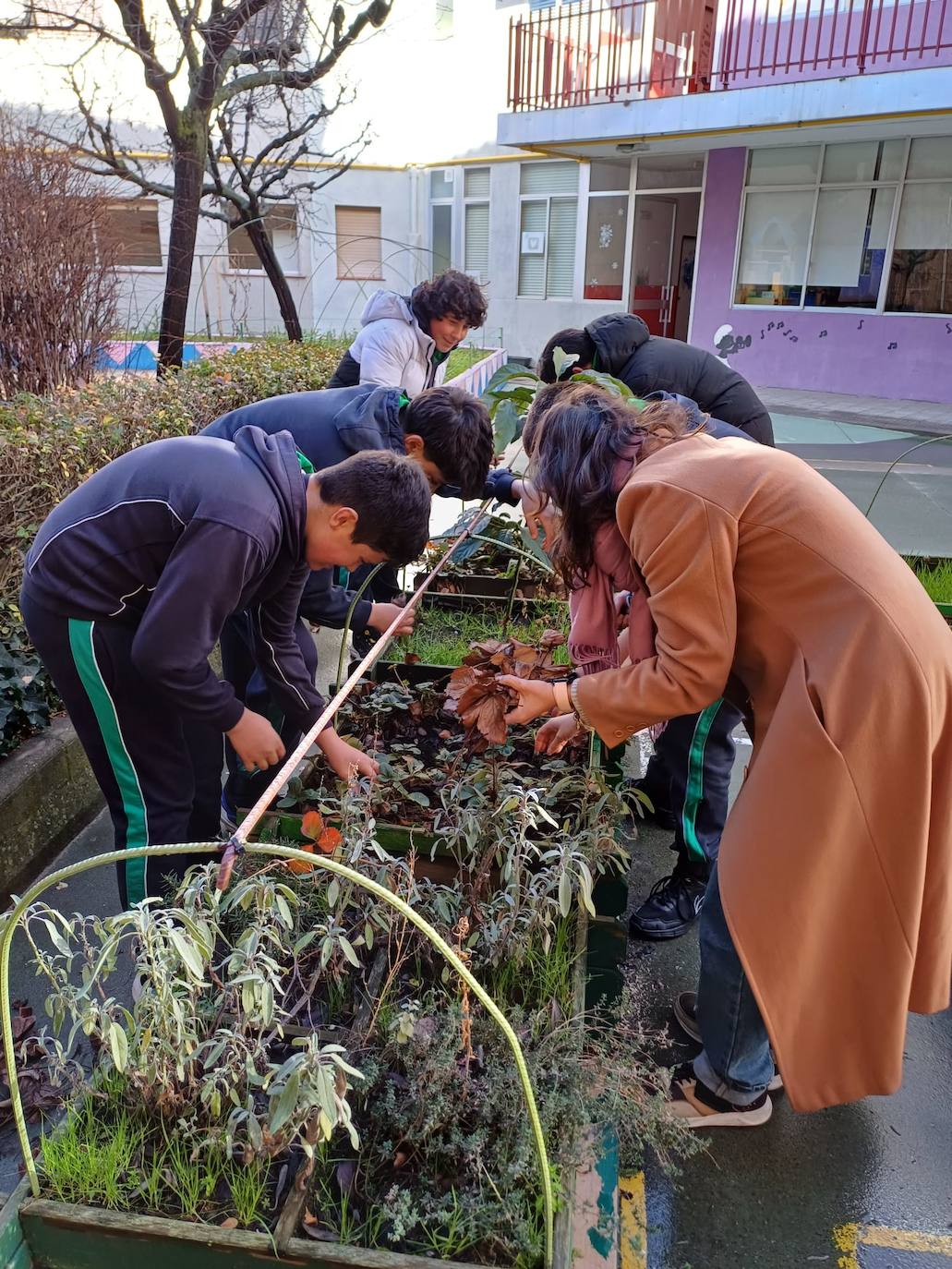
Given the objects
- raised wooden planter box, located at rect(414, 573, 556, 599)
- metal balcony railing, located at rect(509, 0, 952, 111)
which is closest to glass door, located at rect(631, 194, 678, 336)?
metal balcony railing, located at rect(509, 0, 952, 111)

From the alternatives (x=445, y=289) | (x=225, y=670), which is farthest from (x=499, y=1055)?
(x=445, y=289)

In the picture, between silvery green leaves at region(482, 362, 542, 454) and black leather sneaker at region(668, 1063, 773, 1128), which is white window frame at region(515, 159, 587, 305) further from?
black leather sneaker at region(668, 1063, 773, 1128)

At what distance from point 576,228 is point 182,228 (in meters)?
9.42

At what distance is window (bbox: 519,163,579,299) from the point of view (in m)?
15.3

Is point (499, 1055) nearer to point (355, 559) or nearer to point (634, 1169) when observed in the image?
point (634, 1169)

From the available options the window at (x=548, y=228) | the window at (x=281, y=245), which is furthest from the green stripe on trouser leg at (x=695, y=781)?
the window at (x=281, y=245)

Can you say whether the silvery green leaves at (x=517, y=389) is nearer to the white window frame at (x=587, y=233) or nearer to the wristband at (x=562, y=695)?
the wristband at (x=562, y=695)

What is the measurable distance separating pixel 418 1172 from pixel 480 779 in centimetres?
102

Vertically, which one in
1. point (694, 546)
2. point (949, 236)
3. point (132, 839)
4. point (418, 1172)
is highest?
point (949, 236)

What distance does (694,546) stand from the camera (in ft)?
5.26

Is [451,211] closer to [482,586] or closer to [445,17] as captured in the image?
[445,17]

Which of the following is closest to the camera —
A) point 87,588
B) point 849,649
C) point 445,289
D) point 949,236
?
point 849,649

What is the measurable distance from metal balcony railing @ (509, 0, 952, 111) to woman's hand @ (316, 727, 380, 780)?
37.2 ft

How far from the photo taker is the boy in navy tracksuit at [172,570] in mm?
1868
